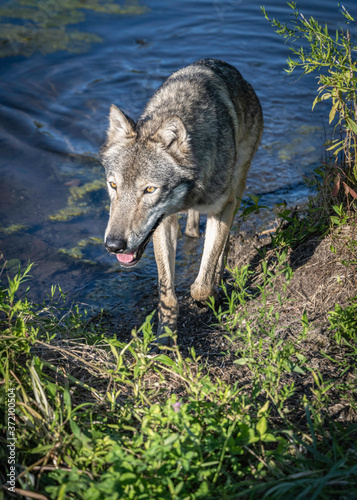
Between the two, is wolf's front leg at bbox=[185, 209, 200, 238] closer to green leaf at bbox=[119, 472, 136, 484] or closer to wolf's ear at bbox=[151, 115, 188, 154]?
wolf's ear at bbox=[151, 115, 188, 154]

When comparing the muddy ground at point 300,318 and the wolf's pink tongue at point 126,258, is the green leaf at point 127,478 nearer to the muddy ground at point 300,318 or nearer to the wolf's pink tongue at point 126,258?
the muddy ground at point 300,318

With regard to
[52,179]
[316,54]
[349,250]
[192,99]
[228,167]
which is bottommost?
[52,179]

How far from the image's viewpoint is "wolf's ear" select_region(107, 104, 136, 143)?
4.15 m

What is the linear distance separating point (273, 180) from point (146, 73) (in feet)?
16.9

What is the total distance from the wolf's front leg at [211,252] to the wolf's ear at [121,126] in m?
1.22

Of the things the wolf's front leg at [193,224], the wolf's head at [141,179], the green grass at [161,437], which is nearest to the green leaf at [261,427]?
the green grass at [161,437]

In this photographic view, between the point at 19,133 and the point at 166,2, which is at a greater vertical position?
the point at 166,2

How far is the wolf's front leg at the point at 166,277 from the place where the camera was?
14.1ft

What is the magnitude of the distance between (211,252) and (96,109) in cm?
616

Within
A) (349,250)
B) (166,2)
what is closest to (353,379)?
(349,250)

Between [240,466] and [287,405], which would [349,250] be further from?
[240,466]

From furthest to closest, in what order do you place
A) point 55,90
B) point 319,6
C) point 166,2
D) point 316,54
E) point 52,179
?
point 166,2, point 319,6, point 55,90, point 52,179, point 316,54

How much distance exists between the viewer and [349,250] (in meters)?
4.06

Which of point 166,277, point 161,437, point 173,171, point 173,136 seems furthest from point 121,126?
point 161,437
